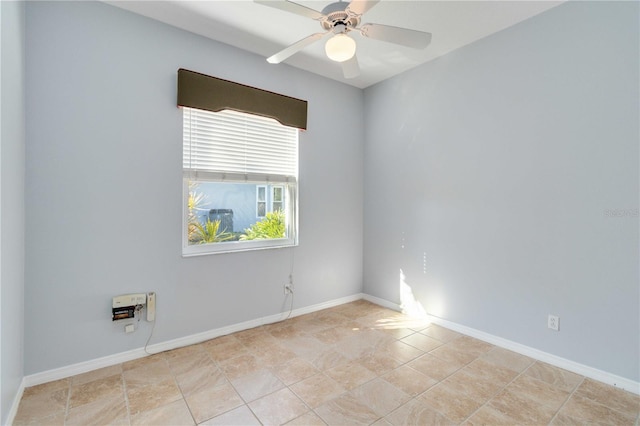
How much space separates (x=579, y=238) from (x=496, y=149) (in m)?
0.95

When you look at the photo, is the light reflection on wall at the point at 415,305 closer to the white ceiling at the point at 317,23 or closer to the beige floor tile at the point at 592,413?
the beige floor tile at the point at 592,413

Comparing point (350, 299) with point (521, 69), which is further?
point (350, 299)

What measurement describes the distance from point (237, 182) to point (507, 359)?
2814 millimetres

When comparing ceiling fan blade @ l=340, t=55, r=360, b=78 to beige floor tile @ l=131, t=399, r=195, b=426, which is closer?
beige floor tile @ l=131, t=399, r=195, b=426

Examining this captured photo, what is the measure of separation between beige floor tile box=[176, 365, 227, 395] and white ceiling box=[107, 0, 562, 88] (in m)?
2.79

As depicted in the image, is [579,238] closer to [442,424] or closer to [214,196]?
[442,424]

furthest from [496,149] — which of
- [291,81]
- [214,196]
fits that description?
[214,196]

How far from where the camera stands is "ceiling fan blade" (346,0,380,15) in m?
1.67

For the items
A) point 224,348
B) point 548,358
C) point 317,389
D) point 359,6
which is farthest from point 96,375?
point 548,358

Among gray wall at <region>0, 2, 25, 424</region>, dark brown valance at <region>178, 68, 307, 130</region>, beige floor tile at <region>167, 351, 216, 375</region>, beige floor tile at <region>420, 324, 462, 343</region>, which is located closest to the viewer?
gray wall at <region>0, 2, 25, 424</region>

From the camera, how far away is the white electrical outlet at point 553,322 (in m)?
2.43

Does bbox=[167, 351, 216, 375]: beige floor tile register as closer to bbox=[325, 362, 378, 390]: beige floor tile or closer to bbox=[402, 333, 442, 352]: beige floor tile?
bbox=[325, 362, 378, 390]: beige floor tile

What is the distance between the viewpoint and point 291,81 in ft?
11.1

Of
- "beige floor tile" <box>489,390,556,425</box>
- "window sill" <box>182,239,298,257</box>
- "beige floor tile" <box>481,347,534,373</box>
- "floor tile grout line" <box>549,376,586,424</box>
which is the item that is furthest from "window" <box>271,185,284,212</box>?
"floor tile grout line" <box>549,376,586,424</box>
